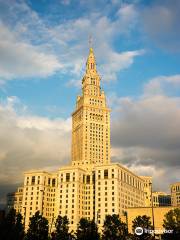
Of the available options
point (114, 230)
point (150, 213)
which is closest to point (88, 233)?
point (114, 230)

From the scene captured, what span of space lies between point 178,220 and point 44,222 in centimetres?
4679

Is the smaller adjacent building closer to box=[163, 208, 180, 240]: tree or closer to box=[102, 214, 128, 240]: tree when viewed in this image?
box=[163, 208, 180, 240]: tree

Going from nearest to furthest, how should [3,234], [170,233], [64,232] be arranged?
[3,234]
[170,233]
[64,232]

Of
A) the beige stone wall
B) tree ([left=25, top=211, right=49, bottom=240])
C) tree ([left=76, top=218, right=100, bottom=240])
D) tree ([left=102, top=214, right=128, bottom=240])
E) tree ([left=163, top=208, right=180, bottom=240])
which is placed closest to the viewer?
tree ([left=163, top=208, right=180, bottom=240])

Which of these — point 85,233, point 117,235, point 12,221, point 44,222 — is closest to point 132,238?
point 117,235

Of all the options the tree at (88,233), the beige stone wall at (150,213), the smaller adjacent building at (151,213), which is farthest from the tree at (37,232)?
the beige stone wall at (150,213)

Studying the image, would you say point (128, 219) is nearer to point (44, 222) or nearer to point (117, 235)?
point (117, 235)

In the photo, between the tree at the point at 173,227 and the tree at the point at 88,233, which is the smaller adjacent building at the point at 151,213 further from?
the tree at the point at 88,233

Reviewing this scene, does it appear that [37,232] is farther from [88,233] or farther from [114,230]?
[114,230]

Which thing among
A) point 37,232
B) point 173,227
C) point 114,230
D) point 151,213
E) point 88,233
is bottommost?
point 88,233

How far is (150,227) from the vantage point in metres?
139

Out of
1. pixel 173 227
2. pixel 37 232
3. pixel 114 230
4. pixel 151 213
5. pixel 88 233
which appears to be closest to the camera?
pixel 173 227

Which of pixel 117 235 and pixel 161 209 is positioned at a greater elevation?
pixel 161 209

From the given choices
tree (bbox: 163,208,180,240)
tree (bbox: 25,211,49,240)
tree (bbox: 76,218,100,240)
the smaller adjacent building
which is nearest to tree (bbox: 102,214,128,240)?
tree (bbox: 76,218,100,240)
